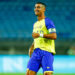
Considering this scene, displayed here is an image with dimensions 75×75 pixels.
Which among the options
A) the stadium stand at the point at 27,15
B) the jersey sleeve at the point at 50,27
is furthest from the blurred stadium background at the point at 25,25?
the jersey sleeve at the point at 50,27

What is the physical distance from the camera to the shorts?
235 inches

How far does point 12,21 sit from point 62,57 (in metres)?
8.17

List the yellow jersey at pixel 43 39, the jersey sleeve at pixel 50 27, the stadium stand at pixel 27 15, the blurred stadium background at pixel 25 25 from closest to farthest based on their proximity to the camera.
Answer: the jersey sleeve at pixel 50 27
the yellow jersey at pixel 43 39
the blurred stadium background at pixel 25 25
the stadium stand at pixel 27 15

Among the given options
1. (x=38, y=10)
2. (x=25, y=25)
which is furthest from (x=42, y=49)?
(x=25, y=25)

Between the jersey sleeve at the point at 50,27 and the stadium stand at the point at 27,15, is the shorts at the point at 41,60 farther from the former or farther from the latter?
the stadium stand at the point at 27,15

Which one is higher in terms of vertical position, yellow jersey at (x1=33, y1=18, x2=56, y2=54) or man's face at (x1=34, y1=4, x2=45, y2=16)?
man's face at (x1=34, y1=4, x2=45, y2=16)

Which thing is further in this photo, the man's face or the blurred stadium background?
the blurred stadium background

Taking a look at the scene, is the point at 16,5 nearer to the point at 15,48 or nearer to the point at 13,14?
the point at 13,14

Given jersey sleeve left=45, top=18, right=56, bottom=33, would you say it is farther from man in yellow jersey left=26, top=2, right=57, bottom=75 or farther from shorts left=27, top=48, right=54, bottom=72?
shorts left=27, top=48, right=54, bottom=72

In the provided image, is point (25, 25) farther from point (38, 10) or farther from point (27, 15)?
point (38, 10)

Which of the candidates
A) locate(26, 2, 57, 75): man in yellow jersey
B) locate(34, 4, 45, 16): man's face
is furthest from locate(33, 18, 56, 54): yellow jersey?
locate(34, 4, 45, 16): man's face

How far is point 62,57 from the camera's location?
16109 mm

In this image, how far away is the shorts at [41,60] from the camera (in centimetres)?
596

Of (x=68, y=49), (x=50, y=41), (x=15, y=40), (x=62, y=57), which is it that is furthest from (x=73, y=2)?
→ (x=50, y=41)
